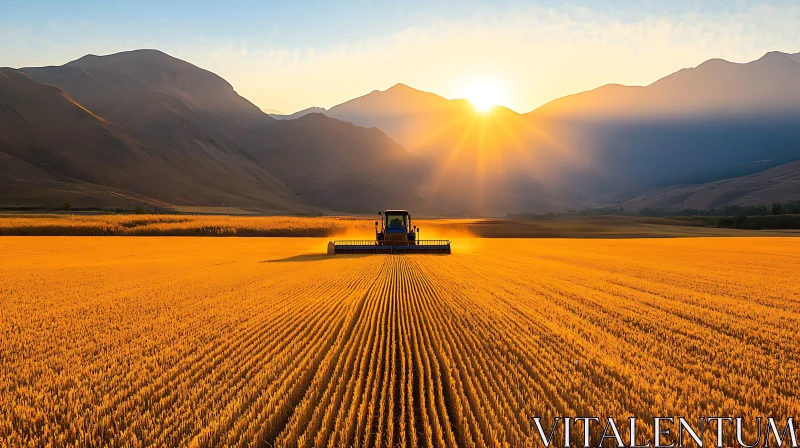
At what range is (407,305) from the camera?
12570mm

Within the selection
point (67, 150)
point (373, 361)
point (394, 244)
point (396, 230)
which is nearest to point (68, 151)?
point (67, 150)

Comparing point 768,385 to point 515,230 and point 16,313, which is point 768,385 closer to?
point 16,313

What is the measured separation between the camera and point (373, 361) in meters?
7.58

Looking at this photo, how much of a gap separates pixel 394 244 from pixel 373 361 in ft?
83.4

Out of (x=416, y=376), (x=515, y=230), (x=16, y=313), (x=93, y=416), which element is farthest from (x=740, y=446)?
(x=515, y=230)

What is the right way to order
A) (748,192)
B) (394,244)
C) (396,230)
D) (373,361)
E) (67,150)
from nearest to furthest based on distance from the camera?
(373,361) < (394,244) < (396,230) < (67,150) < (748,192)

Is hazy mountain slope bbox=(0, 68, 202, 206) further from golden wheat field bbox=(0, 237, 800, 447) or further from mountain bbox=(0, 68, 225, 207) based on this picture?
golden wheat field bbox=(0, 237, 800, 447)

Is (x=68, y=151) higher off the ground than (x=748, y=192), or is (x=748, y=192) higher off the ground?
(x=68, y=151)

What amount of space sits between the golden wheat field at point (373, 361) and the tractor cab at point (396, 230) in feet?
57.9

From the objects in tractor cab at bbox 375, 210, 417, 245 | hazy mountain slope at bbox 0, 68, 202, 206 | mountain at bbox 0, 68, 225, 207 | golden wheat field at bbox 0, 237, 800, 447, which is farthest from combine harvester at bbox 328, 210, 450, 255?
hazy mountain slope at bbox 0, 68, 202, 206

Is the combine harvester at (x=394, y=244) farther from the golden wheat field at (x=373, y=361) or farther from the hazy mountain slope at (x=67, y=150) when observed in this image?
the hazy mountain slope at (x=67, y=150)

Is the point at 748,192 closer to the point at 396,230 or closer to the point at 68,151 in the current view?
the point at 396,230

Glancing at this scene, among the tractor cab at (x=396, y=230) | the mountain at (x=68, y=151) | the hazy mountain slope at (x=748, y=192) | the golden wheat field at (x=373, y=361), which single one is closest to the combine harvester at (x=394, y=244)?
the tractor cab at (x=396, y=230)

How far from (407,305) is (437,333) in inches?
128
